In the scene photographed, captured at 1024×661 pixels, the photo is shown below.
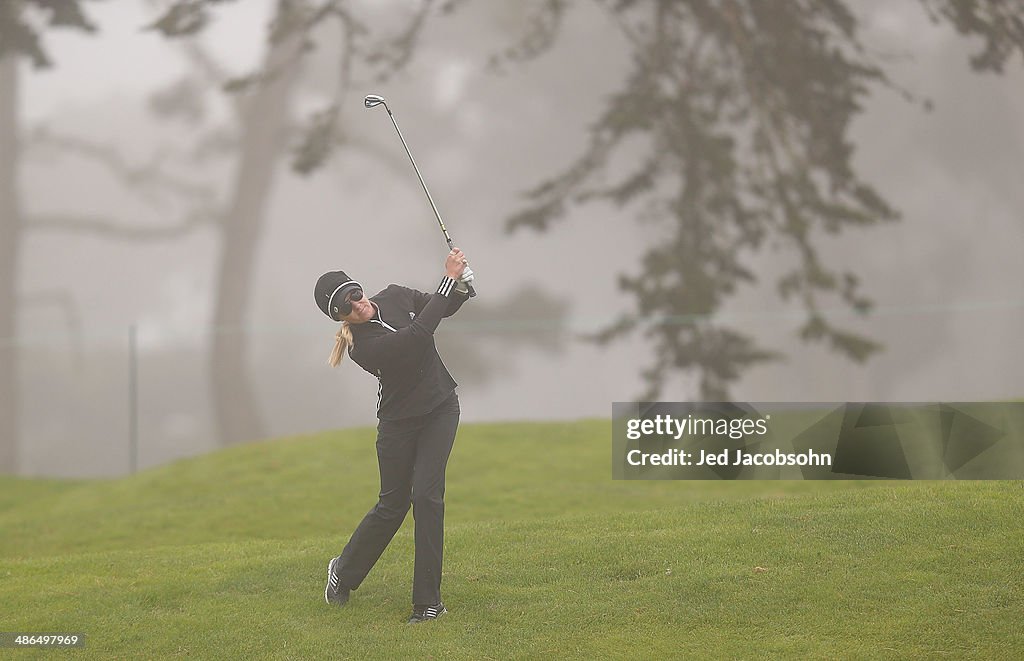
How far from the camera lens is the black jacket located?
541cm

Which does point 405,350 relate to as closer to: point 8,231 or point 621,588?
point 621,588

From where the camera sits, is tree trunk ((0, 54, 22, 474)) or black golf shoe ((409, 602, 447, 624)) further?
tree trunk ((0, 54, 22, 474))

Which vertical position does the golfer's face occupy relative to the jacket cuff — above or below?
below

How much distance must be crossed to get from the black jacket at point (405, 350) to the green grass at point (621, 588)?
0.98m

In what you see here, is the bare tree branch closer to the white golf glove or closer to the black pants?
the black pants

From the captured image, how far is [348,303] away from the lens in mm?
5453

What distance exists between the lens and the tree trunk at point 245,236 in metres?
15.6

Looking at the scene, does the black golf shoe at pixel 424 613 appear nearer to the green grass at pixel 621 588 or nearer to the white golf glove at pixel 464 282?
the green grass at pixel 621 588

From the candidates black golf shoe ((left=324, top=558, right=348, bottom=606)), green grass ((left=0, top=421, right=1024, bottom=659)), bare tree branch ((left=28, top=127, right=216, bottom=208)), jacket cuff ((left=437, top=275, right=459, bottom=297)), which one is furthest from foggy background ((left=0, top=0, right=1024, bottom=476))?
jacket cuff ((left=437, top=275, right=459, bottom=297))

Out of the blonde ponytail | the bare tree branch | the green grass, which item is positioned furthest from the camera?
the bare tree branch

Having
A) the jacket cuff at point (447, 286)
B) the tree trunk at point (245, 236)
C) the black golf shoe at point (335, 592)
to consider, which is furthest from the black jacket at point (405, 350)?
the tree trunk at point (245, 236)

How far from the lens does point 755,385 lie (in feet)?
45.9

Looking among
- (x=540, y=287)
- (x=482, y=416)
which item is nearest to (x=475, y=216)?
(x=540, y=287)

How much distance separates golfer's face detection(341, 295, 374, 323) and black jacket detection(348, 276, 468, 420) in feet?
0.13
